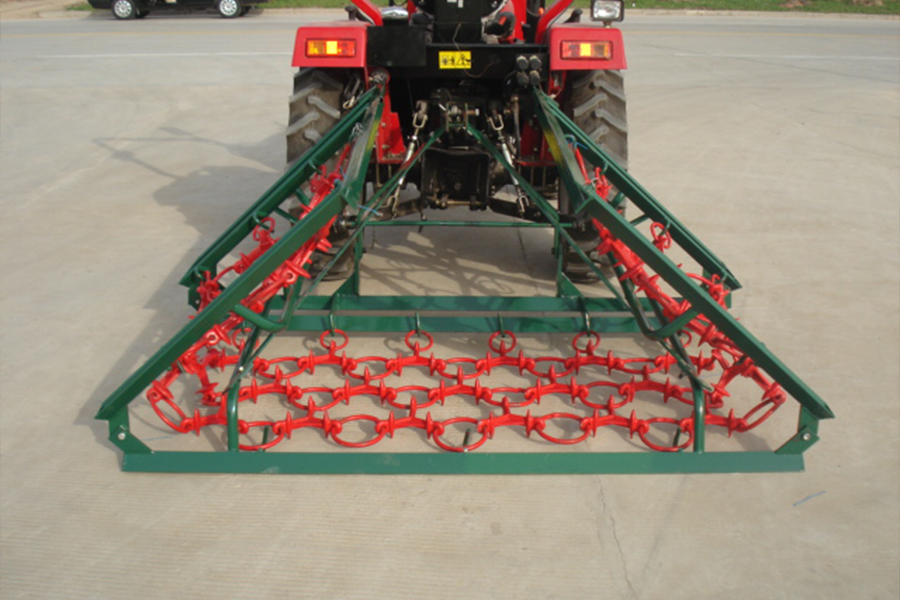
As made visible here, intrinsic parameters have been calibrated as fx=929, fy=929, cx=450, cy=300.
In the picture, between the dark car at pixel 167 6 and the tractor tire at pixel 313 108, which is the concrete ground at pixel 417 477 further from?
the dark car at pixel 167 6

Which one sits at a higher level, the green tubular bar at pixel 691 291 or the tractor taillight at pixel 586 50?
the tractor taillight at pixel 586 50

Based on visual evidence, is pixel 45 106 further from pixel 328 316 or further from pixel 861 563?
pixel 861 563

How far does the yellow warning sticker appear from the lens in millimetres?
4957

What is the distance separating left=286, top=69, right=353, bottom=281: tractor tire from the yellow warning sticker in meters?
0.84

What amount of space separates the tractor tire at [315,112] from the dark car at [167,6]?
1427cm

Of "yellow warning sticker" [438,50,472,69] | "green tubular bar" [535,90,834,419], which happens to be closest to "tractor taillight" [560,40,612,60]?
"yellow warning sticker" [438,50,472,69]

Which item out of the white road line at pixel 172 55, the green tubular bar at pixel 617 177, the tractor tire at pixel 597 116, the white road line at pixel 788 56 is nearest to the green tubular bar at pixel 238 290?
the green tubular bar at pixel 617 177

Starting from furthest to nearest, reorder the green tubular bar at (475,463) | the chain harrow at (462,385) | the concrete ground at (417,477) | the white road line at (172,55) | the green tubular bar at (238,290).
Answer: the white road line at (172,55)
the chain harrow at (462,385)
the green tubular bar at (475,463)
the green tubular bar at (238,290)
the concrete ground at (417,477)

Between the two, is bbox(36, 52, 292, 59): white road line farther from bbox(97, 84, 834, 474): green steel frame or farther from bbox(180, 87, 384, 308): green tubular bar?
bbox(97, 84, 834, 474): green steel frame

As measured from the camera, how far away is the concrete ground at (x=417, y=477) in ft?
11.2

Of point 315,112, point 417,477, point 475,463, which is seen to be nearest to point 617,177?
point 475,463

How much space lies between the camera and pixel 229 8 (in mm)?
18938

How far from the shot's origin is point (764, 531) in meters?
3.60

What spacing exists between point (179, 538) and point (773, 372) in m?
2.47
